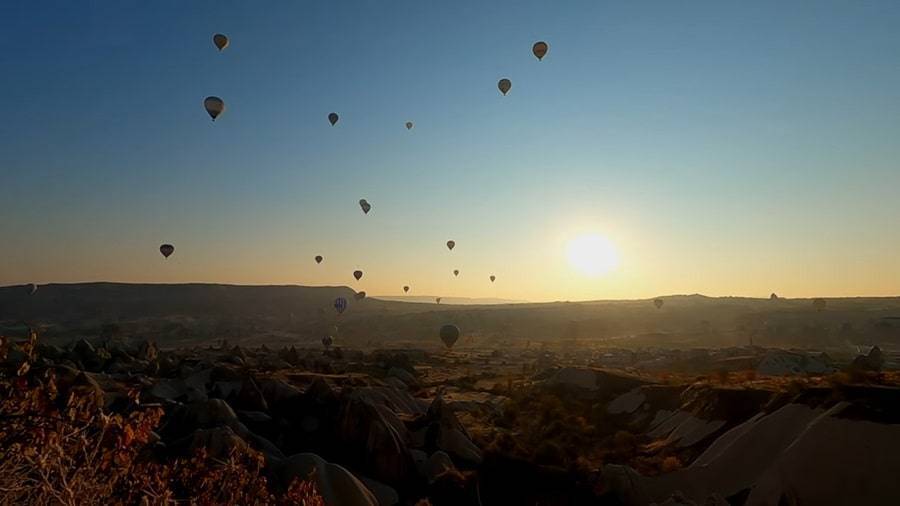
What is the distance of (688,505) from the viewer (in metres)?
15.8

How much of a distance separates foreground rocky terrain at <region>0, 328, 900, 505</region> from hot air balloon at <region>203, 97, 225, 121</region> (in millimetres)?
16812

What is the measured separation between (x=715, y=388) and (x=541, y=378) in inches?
903

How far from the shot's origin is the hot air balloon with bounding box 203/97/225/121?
1528 inches

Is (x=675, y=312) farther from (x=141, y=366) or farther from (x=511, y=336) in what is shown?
(x=141, y=366)

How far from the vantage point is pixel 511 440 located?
88.5 ft

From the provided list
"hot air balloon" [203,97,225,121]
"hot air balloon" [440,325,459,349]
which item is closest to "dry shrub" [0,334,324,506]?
"hot air balloon" [203,97,225,121]

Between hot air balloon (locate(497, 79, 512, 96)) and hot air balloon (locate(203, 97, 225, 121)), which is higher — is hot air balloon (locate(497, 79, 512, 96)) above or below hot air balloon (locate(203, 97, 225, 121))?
above

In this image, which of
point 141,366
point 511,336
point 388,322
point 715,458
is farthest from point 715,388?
point 388,322

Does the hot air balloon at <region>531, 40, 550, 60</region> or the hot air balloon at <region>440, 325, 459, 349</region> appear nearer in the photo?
the hot air balloon at <region>531, 40, 550, 60</region>

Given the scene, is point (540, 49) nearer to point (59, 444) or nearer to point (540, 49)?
point (540, 49)

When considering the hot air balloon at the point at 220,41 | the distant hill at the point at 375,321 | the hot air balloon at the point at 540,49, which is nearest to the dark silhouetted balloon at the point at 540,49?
the hot air balloon at the point at 540,49

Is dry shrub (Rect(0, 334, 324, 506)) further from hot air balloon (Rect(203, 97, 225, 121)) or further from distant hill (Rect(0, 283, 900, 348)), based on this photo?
distant hill (Rect(0, 283, 900, 348))

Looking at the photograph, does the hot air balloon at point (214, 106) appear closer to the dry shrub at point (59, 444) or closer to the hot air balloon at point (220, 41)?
the hot air balloon at point (220, 41)

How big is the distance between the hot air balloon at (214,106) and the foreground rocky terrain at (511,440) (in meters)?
16.8
